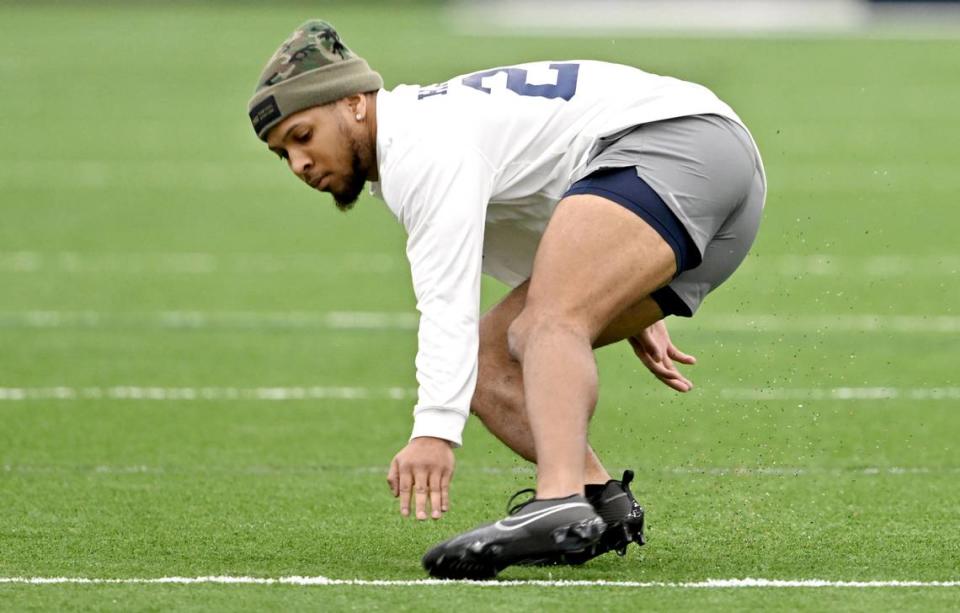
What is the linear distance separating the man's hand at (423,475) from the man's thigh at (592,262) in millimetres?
444

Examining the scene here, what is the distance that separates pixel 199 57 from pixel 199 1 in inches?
592

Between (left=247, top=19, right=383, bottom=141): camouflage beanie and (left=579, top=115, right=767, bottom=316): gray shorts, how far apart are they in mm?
642

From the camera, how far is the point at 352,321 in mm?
10383

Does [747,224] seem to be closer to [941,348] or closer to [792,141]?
[941,348]

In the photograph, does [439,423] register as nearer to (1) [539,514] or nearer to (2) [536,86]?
(1) [539,514]

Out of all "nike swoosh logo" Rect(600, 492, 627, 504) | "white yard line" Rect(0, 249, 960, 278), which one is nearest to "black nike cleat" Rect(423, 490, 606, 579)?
"nike swoosh logo" Rect(600, 492, 627, 504)

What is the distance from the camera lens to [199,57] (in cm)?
2962

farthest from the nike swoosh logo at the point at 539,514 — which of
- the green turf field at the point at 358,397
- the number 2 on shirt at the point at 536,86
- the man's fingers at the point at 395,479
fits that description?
the number 2 on shirt at the point at 536,86

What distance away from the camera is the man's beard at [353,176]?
4953mm

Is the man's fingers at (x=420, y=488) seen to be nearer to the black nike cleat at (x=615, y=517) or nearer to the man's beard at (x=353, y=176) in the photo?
the black nike cleat at (x=615, y=517)

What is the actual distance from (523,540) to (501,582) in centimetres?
19

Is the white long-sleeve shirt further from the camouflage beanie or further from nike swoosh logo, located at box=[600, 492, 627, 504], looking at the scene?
nike swoosh logo, located at box=[600, 492, 627, 504]

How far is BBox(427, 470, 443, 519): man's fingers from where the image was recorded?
181 inches

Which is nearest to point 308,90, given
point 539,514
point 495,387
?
point 495,387
